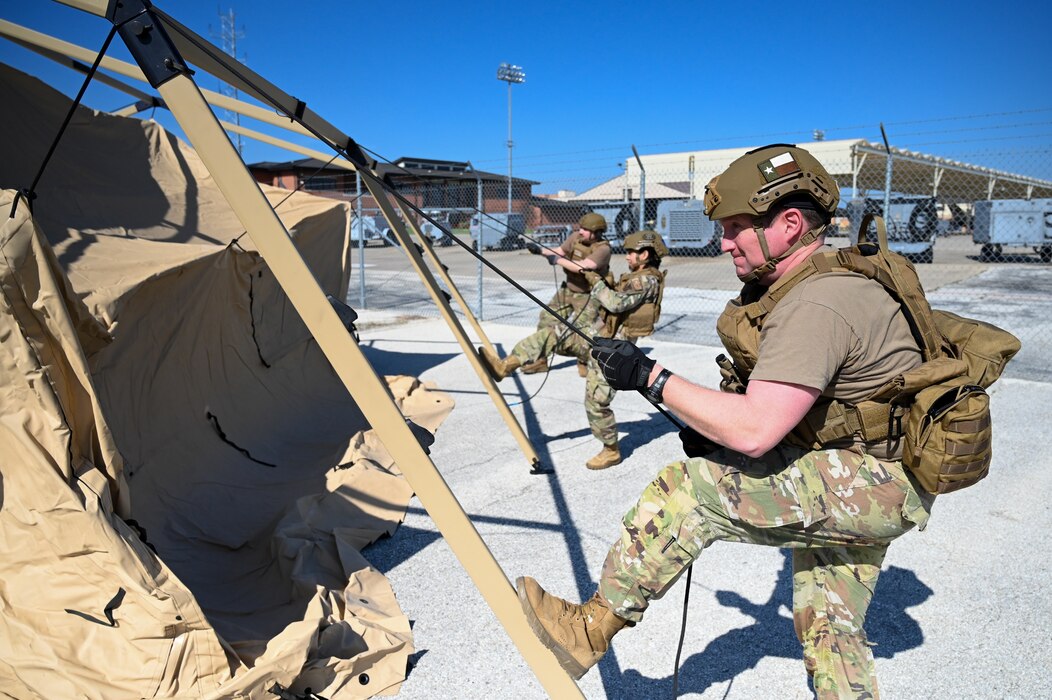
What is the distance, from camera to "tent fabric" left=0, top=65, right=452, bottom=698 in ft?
8.11

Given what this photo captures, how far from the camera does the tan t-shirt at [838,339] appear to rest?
5.88 ft

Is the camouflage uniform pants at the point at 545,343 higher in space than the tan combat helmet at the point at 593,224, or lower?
lower

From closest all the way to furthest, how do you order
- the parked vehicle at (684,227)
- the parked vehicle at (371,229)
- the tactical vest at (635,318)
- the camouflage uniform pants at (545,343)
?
the tactical vest at (635,318), the parked vehicle at (371,229), the camouflage uniform pants at (545,343), the parked vehicle at (684,227)

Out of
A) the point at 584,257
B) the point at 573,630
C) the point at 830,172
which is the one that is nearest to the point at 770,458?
the point at 573,630

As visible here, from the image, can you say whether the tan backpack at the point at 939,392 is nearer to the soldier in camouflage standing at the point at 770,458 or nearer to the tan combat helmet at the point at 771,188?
the soldier in camouflage standing at the point at 770,458

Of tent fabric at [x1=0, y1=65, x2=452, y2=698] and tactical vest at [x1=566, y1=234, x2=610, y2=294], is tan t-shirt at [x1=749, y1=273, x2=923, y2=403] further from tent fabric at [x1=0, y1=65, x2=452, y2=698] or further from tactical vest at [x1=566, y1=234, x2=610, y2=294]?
tactical vest at [x1=566, y1=234, x2=610, y2=294]

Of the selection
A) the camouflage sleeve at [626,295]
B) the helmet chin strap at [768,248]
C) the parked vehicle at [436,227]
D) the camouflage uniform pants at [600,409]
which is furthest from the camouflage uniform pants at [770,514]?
the parked vehicle at [436,227]

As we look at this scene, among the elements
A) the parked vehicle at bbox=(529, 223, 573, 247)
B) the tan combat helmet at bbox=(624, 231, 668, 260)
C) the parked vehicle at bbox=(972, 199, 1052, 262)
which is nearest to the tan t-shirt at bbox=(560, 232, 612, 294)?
the tan combat helmet at bbox=(624, 231, 668, 260)

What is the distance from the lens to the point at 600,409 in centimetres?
501

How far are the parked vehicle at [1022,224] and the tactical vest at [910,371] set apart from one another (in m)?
19.6

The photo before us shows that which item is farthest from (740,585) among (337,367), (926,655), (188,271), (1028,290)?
(1028,290)

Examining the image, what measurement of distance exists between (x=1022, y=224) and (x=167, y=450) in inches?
838

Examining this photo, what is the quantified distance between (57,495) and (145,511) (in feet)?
4.61

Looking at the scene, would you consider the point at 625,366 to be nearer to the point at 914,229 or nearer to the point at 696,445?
the point at 696,445
